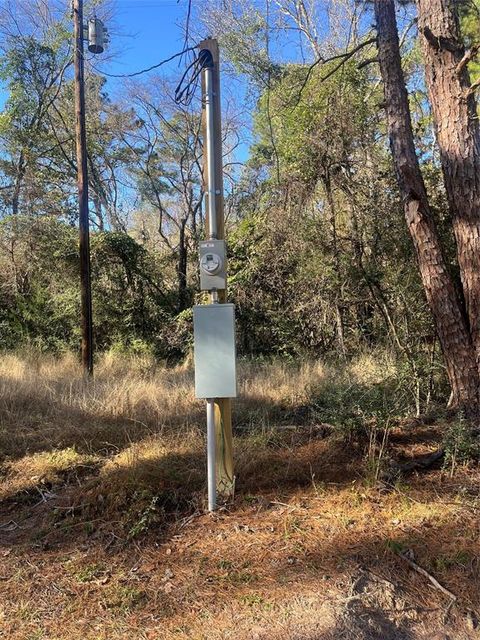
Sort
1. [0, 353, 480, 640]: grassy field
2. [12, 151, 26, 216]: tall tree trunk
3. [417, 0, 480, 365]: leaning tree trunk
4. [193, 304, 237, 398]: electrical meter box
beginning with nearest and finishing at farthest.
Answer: [0, 353, 480, 640]: grassy field < [193, 304, 237, 398]: electrical meter box < [417, 0, 480, 365]: leaning tree trunk < [12, 151, 26, 216]: tall tree trunk

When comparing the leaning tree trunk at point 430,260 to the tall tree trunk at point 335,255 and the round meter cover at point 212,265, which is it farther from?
the tall tree trunk at point 335,255

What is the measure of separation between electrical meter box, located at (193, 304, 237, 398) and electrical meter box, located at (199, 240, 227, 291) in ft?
0.54

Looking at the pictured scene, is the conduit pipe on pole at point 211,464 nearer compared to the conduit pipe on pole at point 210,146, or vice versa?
the conduit pipe on pole at point 211,464

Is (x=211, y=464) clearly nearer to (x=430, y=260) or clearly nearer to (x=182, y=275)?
(x=430, y=260)

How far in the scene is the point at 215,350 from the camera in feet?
11.9

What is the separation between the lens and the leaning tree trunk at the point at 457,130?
449 cm

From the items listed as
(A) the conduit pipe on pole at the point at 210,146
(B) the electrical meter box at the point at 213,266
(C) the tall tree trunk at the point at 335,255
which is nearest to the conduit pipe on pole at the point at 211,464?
(B) the electrical meter box at the point at 213,266

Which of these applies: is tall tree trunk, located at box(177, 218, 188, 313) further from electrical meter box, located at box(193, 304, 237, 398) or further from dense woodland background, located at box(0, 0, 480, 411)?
electrical meter box, located at box(193, 304, 237, 398)

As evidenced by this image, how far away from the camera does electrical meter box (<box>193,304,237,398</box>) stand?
3600mm

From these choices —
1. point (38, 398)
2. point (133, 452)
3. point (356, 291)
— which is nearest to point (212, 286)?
point (133, 452)

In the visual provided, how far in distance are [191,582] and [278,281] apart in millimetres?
8868

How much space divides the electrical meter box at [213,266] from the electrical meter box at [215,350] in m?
0.17

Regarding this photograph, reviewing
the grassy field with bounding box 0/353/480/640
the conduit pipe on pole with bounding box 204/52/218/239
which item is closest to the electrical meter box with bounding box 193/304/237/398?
the conduit pipe on pole with bounding box 204/52/218/239

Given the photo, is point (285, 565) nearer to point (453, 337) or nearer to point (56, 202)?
point (453, 337)
